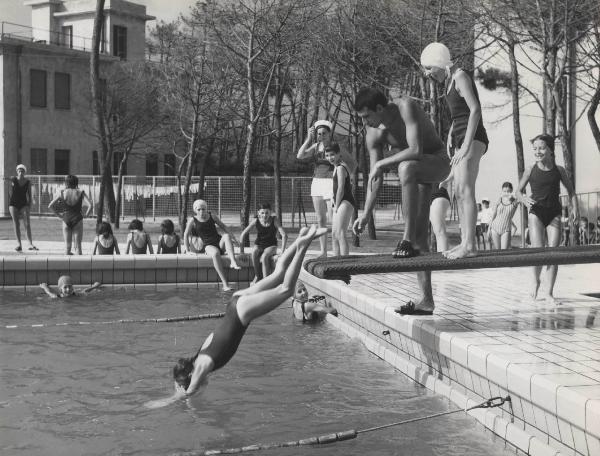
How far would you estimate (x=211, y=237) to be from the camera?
602 inches

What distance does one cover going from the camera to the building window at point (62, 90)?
143 ft

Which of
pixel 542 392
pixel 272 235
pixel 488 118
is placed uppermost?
pixel 488 118

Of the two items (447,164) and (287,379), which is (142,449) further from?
(447,164)

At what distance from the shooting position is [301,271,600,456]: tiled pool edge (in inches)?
222

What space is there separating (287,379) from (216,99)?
20.4 meters

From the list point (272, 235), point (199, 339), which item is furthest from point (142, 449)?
point (272, 235)

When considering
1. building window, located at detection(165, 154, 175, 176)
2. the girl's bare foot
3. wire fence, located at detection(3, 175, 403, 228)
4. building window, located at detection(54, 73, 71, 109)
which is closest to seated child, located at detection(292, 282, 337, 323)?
the girl's bare foot

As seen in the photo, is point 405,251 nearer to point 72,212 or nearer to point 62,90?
point 72,212

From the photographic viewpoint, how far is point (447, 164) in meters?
8.23

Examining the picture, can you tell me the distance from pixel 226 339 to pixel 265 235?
8114mm

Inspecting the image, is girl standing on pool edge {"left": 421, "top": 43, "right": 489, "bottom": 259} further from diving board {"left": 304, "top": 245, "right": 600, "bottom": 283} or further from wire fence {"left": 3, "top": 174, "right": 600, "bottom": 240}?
wire fence {"left": 3, "top": 174, "right": 600, "bottom": 240}

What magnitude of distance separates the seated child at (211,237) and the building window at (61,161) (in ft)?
99.0

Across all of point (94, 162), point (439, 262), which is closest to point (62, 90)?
→ point (94, 162)

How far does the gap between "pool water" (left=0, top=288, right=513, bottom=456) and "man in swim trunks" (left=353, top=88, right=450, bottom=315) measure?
1.45 metres
